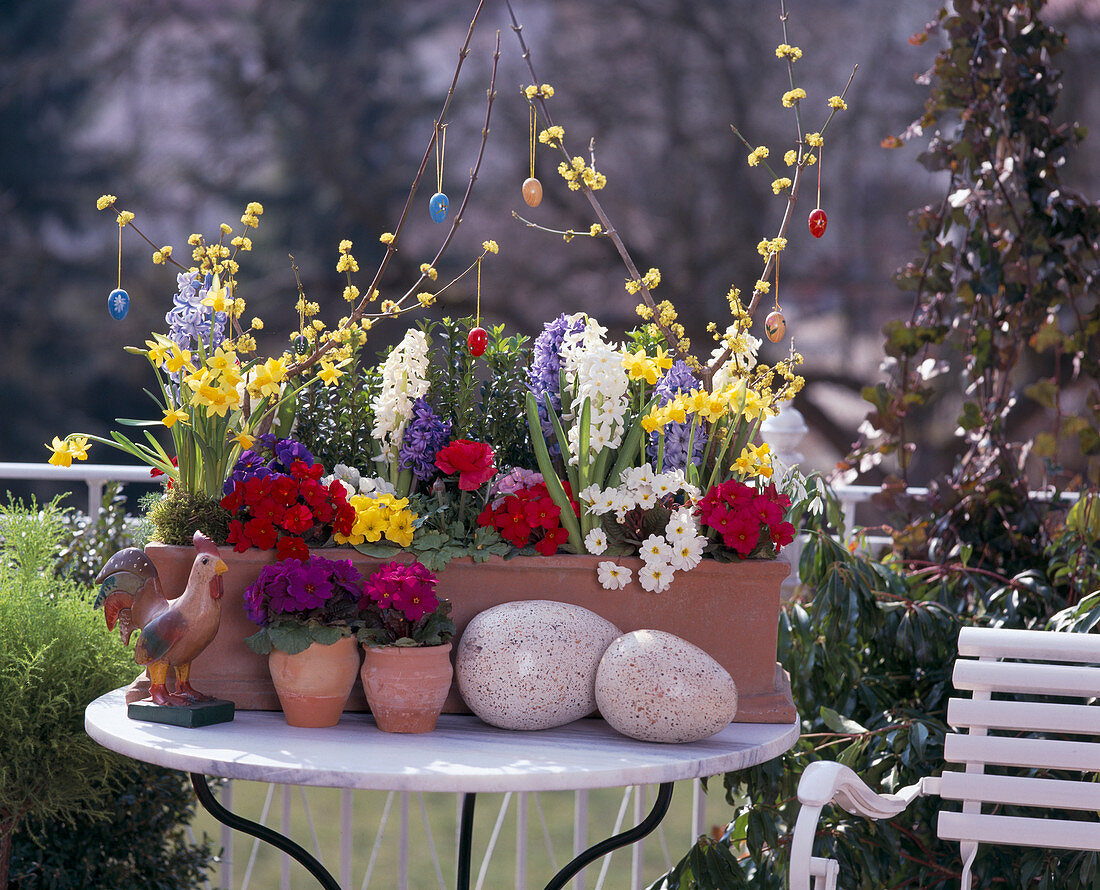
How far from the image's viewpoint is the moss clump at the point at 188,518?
1563 mm

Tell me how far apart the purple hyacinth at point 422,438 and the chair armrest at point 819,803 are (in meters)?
0.69

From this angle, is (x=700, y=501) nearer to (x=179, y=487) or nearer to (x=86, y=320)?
(x=179, y=487)

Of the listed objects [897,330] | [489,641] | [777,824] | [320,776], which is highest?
[897,330]

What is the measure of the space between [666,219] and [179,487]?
4534 millimetres

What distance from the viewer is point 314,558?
Answer: 1452mm

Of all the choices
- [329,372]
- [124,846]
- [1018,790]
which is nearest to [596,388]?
[329,372]

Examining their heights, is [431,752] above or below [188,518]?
below

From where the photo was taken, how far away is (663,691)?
1.37 m

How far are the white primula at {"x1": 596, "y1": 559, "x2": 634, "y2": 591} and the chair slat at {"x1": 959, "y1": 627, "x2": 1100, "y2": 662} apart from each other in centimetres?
55

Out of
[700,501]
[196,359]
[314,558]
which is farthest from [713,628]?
[196,359]

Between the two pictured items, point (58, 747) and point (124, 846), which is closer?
point (58, 747)

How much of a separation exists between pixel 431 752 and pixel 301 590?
0.90ft

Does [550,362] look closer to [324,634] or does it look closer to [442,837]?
[324,634]

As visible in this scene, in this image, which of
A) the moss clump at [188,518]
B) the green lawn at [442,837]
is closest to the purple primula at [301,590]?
the moss clump at [188,518]
